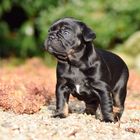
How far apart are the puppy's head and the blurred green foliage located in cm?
1311

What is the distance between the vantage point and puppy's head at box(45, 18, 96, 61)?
7773 millimetres

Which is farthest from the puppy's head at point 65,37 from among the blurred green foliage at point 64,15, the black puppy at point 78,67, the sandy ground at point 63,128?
the blurred green foliage at point 64,15

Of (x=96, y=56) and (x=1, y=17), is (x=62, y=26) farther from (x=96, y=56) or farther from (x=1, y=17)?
(x=1, y=17)

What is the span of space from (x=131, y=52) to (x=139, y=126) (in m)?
13.3

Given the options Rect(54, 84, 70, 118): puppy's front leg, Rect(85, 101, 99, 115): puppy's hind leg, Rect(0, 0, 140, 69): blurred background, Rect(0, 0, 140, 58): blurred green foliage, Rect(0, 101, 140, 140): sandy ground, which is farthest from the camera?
Rect(0, 0, 140, 58): blurred green foliage

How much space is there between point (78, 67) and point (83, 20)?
13164mm

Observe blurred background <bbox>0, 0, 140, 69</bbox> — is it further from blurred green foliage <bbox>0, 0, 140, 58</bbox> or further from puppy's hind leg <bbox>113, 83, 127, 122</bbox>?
puppy's hind leg <bbox>113, 83, 127, 122</bbox>

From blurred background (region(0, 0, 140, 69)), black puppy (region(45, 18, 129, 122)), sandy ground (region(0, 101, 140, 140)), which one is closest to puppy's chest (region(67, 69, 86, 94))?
black puppy (region(45, 18, 129, 122))

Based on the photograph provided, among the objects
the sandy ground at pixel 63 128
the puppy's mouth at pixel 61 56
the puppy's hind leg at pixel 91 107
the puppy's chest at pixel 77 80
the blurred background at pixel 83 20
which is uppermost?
the puppy's mouth at pixel 61 56

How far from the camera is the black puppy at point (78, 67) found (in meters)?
7.80

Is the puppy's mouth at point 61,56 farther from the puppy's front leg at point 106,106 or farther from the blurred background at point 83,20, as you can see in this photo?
the blurred background at point 83,20

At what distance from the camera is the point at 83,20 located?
68.7ft

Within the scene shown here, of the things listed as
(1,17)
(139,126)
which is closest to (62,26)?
(139,126)

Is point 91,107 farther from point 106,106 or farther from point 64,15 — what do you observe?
point 64,15
